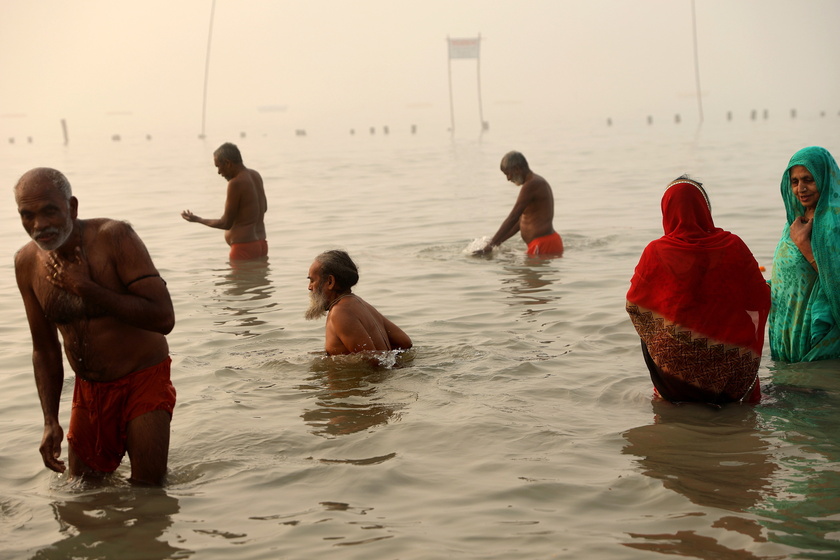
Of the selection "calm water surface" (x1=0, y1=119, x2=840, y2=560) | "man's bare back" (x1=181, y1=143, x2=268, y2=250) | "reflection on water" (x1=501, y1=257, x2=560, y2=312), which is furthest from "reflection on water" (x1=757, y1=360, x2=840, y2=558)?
"man's bare back" (x1=181, y1=143, x2=268, y2=250)

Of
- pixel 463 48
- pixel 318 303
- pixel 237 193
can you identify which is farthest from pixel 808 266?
pixel 463 48

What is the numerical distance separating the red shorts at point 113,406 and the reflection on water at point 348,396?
1.27 m

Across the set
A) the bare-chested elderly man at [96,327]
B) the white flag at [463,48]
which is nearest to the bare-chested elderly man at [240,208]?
Answer: the bare-chested elderly man at [96,327]

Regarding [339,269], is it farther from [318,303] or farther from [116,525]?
[116,525]

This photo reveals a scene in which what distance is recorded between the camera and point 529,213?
1066 centimetres

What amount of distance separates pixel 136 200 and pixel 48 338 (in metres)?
16.4

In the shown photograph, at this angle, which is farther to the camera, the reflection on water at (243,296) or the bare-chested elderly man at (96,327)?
the reflection on water at (243,296)

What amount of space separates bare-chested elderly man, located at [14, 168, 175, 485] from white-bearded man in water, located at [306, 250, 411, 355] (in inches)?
71.6

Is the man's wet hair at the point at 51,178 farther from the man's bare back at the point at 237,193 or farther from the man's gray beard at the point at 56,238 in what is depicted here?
the man's bare back at the point at 237,193

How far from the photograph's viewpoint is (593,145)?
127 feet

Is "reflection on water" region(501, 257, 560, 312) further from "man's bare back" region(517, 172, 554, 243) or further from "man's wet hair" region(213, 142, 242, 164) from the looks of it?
"man's wet hair" region(213, 142, 242, 164)

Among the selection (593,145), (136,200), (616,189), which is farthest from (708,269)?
(593,145)

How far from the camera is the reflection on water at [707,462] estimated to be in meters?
3.67

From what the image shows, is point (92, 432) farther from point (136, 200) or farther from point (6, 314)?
point (136, 200)
